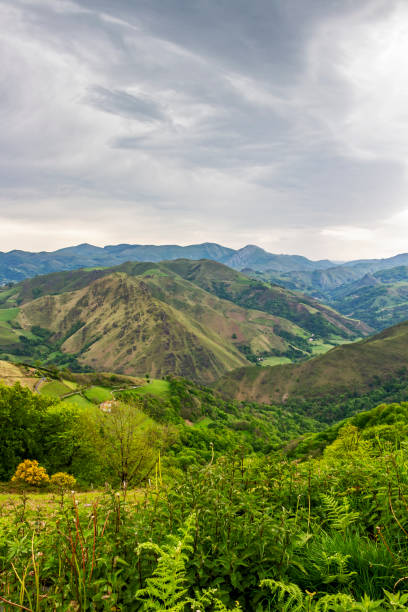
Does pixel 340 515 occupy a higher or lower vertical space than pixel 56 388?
higher

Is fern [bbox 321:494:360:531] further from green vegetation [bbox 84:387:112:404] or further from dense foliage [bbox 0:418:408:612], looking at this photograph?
green vegetation [bbox 84:387:112:404]

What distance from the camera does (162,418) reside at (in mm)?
119625

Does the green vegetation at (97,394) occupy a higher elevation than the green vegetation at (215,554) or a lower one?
lower

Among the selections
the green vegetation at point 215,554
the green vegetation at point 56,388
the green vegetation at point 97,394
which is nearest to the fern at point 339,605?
the green vegetation at point 215,554

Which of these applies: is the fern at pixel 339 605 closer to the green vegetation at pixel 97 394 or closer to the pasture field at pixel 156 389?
the green vegetation at pixel 97 394

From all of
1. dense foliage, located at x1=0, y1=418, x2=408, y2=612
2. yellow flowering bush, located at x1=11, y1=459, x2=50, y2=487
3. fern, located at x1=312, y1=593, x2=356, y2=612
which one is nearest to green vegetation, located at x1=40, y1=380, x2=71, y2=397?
yellow flowering bush, located at x1=11, y1=459, x2=50, y2=487

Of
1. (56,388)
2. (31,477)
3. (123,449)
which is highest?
(31,477)

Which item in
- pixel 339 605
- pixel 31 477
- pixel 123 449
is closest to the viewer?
pixel 339 605

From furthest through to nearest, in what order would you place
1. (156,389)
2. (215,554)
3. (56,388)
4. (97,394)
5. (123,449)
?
1. (156,389)
2. (97,394)
3. (56,388)
4. (123,449)
5. (215,554)

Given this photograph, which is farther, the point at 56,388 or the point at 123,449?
the point at 56,388

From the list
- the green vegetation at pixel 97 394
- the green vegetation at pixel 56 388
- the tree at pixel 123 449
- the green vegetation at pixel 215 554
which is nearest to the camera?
the green vegetation at pixel 215 554

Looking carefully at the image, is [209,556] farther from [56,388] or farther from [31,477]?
[56,388]

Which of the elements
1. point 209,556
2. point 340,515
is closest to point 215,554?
point 209,556

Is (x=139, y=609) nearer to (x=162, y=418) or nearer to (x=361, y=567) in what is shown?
(x=361, y=567)
